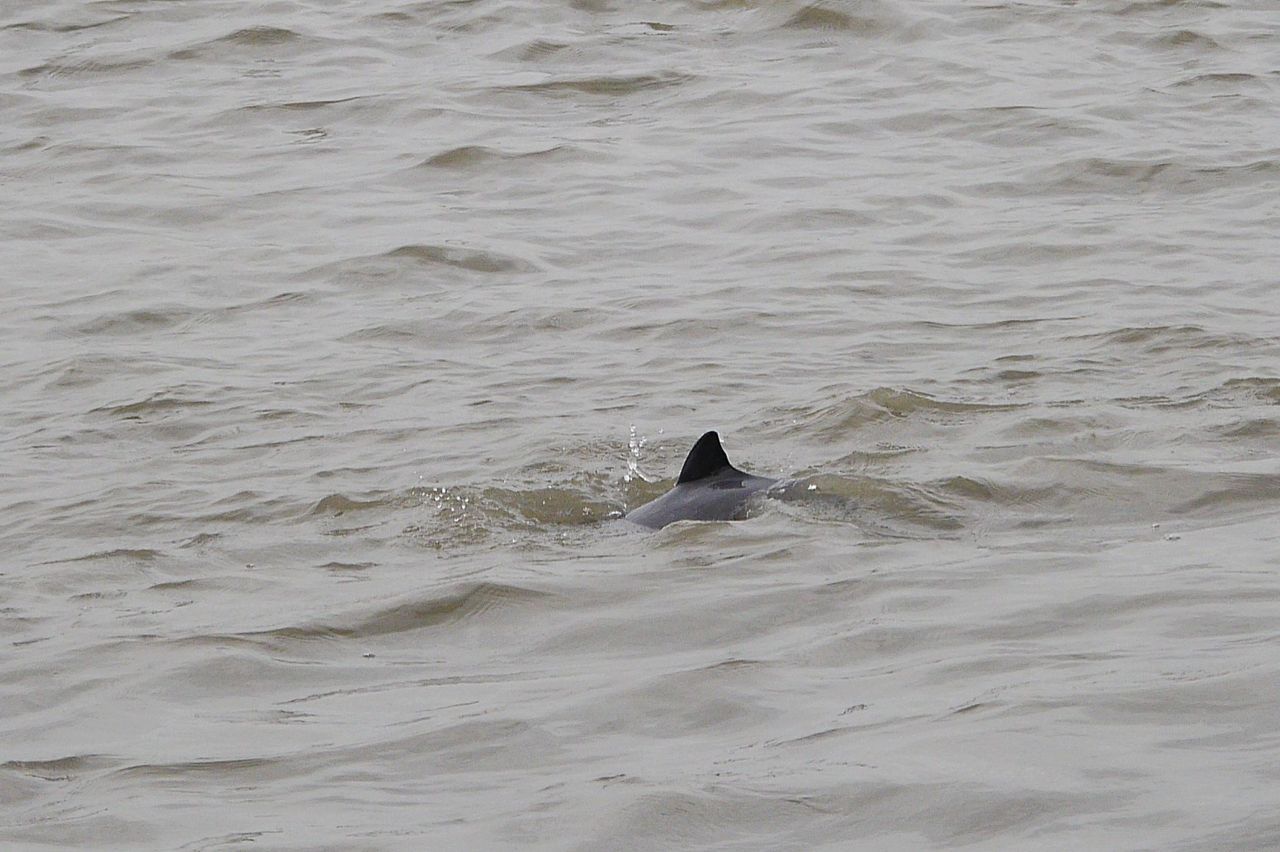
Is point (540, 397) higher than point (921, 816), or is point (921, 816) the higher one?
point (921, 816)

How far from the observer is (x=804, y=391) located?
892 cm

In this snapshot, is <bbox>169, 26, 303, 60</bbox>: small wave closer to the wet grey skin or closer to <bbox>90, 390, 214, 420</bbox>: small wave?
<bbox>90, 390, 214, 420</bbox>: small wave

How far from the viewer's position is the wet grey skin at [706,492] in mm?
6812

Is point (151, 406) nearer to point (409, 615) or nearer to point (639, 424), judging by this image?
point (639, 424)

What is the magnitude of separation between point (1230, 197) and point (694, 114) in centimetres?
420

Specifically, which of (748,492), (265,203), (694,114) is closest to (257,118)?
(265,203)

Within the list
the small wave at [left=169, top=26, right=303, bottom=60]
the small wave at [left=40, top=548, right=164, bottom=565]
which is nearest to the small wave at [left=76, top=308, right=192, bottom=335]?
the small wave at [left=40, top=548, right=164, bottom=565]

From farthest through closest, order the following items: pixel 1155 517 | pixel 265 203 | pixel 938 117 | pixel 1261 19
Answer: pixel 1261 19 < pixel 938 117 < pixel 265 203 < pixel 1155 517

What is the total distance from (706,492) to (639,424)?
1.74m

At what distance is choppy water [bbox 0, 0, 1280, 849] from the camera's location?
4609mm

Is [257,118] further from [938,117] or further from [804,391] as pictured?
[804,391]

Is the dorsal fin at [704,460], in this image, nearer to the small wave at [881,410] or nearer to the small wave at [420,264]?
the small wave at [881,410]

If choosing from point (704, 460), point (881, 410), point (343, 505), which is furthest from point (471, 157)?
point (704, 460)

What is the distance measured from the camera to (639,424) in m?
8.62
